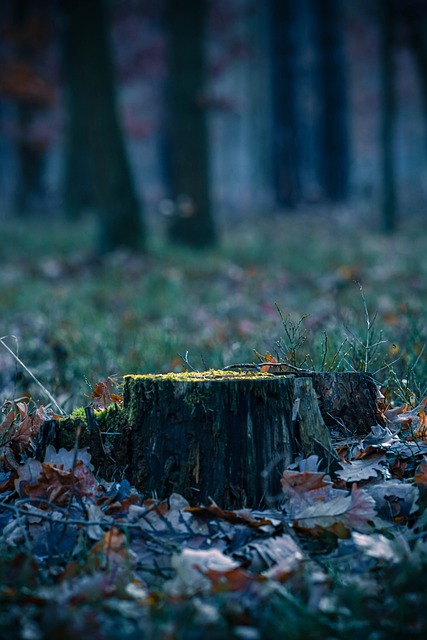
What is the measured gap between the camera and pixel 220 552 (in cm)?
230

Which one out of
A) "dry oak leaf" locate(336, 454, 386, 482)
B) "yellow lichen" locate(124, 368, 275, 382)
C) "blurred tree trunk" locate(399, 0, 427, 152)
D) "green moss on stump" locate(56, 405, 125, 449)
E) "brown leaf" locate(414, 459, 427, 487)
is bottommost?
"dry oak leaf" locate(336, 454, 386, 482)

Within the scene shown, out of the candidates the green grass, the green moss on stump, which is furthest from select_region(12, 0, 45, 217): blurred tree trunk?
the green moss on stump

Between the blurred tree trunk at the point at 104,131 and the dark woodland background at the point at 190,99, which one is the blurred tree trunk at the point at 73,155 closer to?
the dark woodland background at the point at 190,99

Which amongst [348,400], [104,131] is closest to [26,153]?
[104,131]

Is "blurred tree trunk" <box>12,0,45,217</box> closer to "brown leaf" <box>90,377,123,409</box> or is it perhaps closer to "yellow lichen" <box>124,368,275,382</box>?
"brown leaf" <box>90,377,123,409</box>

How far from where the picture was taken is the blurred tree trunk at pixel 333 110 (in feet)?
67.8

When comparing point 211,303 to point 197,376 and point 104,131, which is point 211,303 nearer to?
point 104,131

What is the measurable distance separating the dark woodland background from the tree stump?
842cm

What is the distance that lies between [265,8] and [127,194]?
10956 millimetres

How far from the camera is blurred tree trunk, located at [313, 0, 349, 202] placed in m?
20.7

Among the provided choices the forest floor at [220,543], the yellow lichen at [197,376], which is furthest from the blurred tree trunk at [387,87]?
the yellow lichen at [197,376]

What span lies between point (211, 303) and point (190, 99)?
644 centimetres

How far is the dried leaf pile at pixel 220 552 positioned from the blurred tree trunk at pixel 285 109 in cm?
1674

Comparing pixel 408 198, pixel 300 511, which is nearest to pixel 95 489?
pixel 300 511
